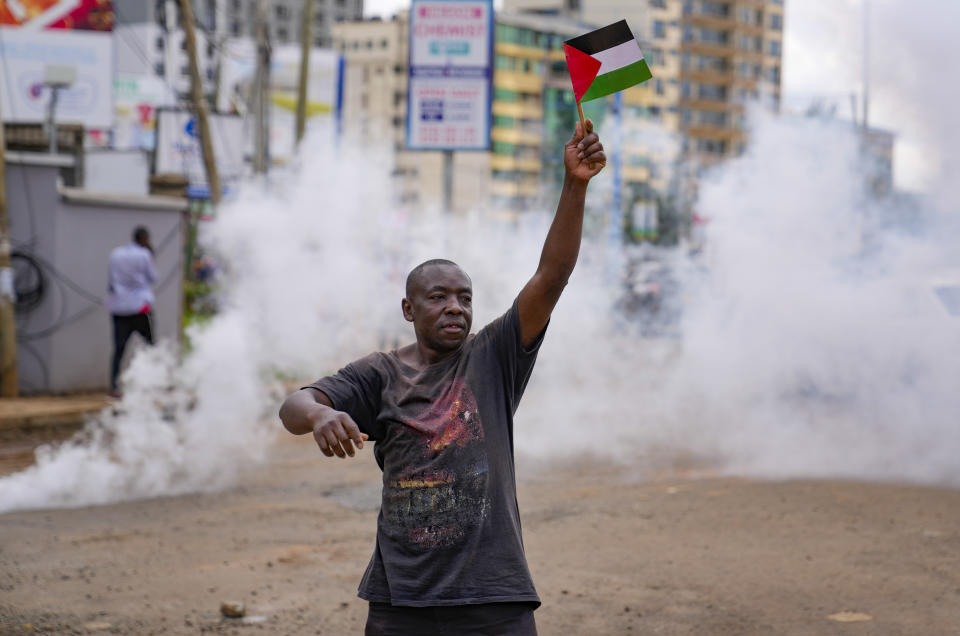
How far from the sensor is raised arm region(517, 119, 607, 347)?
2744 millimetres

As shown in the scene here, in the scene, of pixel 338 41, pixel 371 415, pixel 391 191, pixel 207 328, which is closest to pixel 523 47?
pixel 338 41

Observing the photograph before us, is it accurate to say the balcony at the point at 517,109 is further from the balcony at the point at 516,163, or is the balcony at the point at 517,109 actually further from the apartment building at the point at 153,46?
the apartment building at the point at 153,46

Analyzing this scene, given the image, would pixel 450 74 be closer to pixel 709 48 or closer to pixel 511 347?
pixel 511 347

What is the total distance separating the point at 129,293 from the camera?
1120 centimetres

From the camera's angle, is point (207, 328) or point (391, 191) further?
point (391, 191)

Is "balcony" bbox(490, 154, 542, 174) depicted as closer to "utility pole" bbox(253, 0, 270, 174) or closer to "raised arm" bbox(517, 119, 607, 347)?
"utility pole" bbox(253, 0, 270, 174)

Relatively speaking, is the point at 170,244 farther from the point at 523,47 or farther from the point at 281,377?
the point at 523,47

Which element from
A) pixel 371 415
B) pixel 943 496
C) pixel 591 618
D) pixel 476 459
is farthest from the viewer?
pixel 943 496

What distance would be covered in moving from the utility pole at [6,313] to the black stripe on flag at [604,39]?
31.9 ft

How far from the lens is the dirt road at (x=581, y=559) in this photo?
4801 mm

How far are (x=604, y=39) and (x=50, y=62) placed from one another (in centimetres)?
1837

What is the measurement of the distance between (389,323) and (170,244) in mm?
3037

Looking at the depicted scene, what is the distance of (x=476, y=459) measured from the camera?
2.71 m

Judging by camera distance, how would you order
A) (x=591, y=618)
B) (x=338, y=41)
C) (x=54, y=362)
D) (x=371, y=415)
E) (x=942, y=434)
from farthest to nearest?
(x=338, y=41)
(x=54, y=362)
(x=942, y=434)
(x=591, y=618)
(x=371, y=415)
